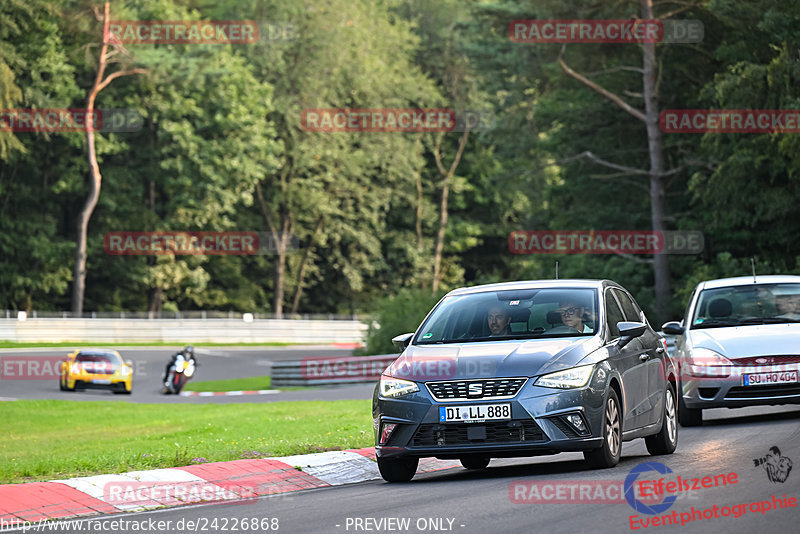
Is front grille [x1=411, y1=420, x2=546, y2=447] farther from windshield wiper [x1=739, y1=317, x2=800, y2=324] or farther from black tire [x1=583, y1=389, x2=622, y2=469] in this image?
windshield wiper [x1=739, y1=317, x2=800, y2=324]

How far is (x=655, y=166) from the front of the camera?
45000 mm

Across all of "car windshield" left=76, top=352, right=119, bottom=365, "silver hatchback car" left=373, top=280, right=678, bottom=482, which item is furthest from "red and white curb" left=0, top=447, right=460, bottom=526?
"car windshield" left=76, top=352, right=119, bottom=365

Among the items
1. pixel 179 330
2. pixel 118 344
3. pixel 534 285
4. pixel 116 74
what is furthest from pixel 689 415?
pixel 116 74

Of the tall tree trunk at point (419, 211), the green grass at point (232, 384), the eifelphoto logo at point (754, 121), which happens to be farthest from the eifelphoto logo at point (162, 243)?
the eifelphoto logo at point (754, 121)

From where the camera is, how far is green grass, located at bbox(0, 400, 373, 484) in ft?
42.9

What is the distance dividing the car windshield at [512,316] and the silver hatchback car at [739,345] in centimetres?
451

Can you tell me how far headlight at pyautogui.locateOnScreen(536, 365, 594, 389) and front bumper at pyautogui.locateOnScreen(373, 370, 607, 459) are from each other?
4cm

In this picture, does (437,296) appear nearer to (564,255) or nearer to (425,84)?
(564,255)

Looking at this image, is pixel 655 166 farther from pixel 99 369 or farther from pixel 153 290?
pixel 153 290

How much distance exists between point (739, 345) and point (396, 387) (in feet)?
21.8

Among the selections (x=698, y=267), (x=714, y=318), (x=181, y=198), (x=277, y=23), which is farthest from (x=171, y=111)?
(x=714, y=318)

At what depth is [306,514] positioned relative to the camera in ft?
30.7

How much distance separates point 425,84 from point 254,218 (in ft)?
49.7

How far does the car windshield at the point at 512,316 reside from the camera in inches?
463
